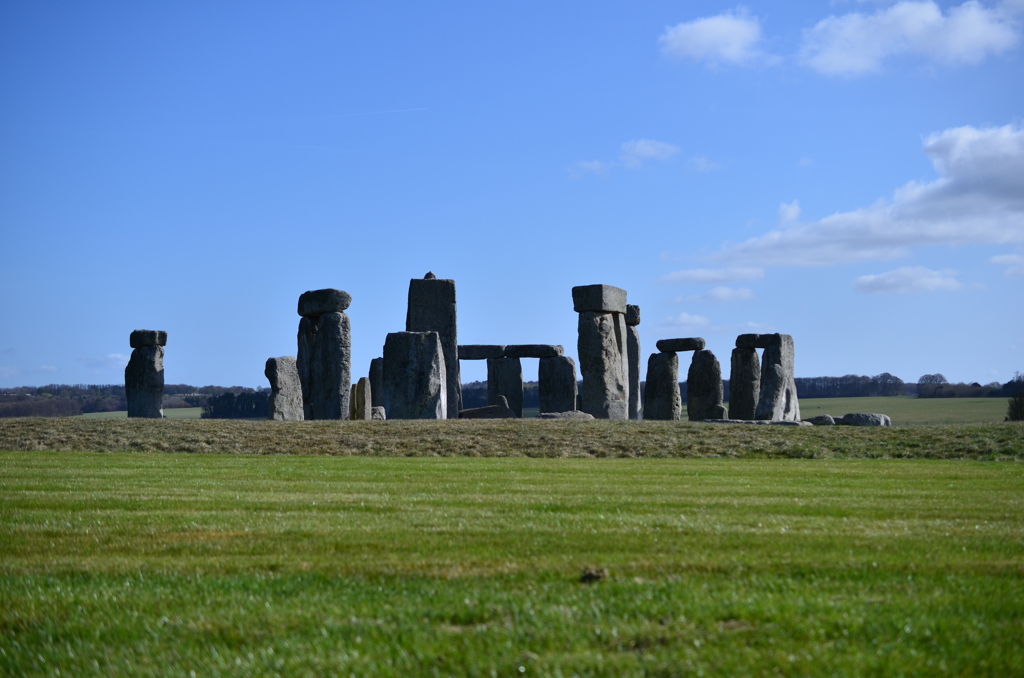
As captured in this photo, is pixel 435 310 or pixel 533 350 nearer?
pixel 435 310

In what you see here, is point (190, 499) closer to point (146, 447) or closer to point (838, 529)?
point (838, 529)

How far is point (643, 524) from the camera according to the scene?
291 inches

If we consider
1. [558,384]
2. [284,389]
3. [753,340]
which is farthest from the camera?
[558,384]

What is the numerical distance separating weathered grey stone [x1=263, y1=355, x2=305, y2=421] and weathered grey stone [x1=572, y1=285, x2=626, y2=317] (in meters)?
7.41

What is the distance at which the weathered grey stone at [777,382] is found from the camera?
26337mm

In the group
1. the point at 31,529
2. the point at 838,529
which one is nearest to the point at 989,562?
the point at 838,529

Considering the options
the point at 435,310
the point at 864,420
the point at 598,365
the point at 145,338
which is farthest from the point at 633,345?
the point at 145,338

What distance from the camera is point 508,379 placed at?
110 ft

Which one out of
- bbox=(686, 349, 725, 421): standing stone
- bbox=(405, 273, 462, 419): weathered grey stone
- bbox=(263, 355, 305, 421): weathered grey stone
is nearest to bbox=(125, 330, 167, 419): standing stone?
bbox=(263, 355, 305, 421): weathered grey stone

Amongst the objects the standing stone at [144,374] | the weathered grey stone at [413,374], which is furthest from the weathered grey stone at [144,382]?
the weathered grey stone at [413,374]

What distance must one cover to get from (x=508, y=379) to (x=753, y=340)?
899 centimetres

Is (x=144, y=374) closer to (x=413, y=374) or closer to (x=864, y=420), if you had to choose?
(x=413, y=374)

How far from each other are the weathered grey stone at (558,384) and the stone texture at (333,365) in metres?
8.50

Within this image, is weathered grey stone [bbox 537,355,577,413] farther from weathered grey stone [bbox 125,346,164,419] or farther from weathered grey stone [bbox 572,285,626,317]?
weathered grey stone [bbox 125,346,164,419]
